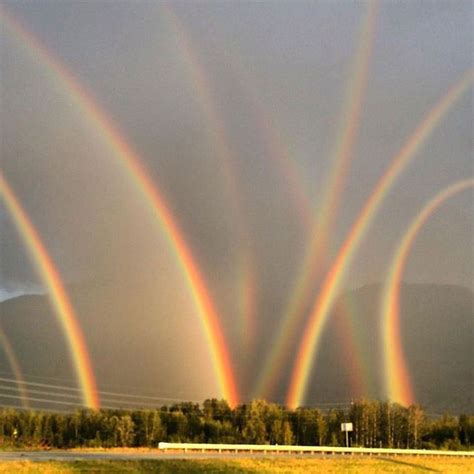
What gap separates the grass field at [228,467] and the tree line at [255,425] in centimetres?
3883

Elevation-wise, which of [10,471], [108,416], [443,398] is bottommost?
[10,471]

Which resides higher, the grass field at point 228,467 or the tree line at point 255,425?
the tree line at point 255,425

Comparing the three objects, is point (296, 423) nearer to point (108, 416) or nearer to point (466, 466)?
point (108, 416)

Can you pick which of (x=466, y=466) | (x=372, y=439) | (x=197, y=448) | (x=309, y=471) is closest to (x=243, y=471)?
(x=309, y=471)

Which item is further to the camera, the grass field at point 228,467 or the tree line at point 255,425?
the tree line at point 255,425

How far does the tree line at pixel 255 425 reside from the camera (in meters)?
82.6

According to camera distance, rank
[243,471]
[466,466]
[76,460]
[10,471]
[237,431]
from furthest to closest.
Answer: [237,431], [466,466], [76,460], [243,471], [10,471]

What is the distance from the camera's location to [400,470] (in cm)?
3666

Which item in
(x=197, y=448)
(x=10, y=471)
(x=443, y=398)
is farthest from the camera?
(x=443, y=398)

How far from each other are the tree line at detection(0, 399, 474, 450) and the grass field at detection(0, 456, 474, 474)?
127ft

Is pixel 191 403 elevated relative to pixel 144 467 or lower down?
elevated

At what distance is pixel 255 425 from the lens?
291 ft

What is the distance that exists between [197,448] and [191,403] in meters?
49.3

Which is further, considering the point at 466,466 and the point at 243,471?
the point at 466,466
